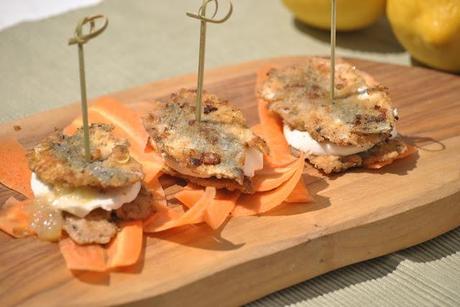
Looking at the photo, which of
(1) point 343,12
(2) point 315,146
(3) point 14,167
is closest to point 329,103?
(2) point 315,146

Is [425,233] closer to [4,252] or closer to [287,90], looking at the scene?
[287,90]

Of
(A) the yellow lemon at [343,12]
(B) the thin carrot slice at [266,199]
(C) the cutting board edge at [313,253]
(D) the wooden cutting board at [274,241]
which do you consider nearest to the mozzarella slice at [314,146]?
(D) the wooden cutting board at [274,241]

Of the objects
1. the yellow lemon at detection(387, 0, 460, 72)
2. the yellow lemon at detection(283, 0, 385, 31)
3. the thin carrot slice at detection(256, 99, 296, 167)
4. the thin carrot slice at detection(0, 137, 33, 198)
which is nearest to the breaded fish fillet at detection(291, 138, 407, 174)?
the thin carrot slice at detection(256, 99, 296, 167)

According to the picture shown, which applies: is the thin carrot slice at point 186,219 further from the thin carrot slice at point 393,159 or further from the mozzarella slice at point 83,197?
the thin carrot slice at point 393,159

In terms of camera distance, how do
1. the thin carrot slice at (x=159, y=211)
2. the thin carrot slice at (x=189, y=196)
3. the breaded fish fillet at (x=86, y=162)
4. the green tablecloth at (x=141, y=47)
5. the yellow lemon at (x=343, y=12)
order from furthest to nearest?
the yellow lemon at (x=343, y=12)
the green tablecloth at (x=141, y=47)
the thin carrot slice at (x=189, y=196)
the thin carrot slice at (x=159, y=211)
the breaded fish fillet at (x=86, y=162)

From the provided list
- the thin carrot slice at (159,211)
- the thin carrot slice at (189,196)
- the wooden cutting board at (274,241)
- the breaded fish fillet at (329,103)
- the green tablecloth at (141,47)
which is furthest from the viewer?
the green tablecloth at (141,47)

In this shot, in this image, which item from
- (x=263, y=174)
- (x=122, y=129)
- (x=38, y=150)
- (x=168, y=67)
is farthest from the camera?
(x=168, y=67)

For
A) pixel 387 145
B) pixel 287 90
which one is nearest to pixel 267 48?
pixel 287 90
